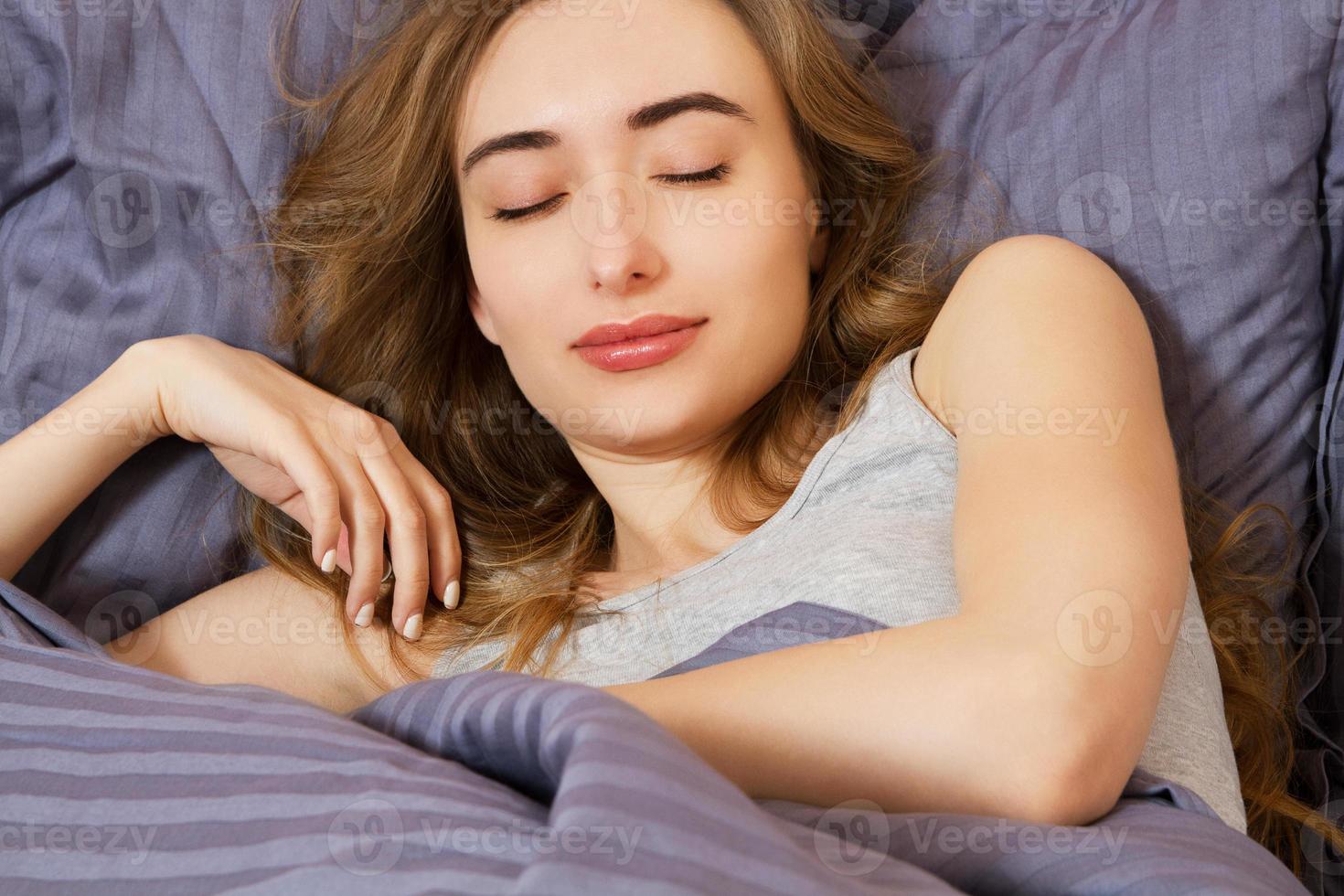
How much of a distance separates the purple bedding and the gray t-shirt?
0.59ft

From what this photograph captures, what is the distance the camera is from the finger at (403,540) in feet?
4.35

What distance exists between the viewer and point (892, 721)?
0.83 metres

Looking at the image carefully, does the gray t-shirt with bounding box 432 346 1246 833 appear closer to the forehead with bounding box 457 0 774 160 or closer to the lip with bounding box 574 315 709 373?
the lip with bounding box 574 315 709 373

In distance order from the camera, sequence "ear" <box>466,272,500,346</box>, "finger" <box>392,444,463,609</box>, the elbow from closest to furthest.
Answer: the elbow
"finger" <box>392,444,463,609</box>
"ear" <box>466,272,500,346</box>

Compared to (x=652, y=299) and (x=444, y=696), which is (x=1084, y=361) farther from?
(x=444, y=696)

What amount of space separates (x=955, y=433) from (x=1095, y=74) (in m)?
0.49

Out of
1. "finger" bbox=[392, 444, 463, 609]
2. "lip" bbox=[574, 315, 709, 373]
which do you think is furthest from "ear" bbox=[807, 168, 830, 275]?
"finger" bbox=[392, 444, 463, 609]

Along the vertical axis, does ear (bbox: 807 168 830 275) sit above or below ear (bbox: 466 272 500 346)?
above

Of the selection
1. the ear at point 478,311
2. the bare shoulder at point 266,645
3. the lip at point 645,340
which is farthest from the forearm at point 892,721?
the ear at point 478,311

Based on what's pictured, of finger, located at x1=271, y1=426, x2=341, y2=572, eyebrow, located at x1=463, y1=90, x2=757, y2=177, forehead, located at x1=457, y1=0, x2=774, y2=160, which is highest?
forehead, located at x1=457, y1=0, x2=774, y2=160

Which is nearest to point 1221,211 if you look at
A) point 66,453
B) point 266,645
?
point 266,645

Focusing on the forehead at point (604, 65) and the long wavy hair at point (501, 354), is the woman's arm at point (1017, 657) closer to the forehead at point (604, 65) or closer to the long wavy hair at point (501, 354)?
the long wavy hair at point (501, 354)

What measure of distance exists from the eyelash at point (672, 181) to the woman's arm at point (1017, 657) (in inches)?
14.9

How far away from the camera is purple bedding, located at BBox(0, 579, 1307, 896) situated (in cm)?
61
